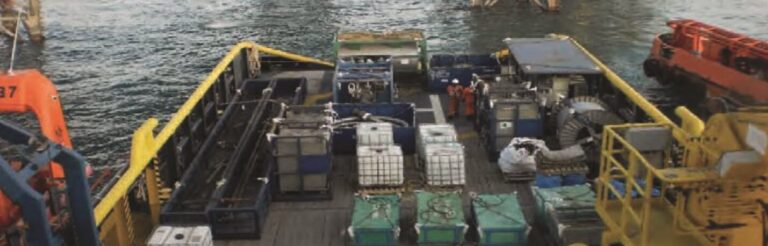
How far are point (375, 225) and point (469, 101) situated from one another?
725 centimetres

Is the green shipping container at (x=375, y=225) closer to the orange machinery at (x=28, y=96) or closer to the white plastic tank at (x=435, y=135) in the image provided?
the white plastic tank at (x=435, y=135)

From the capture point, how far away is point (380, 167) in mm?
14047

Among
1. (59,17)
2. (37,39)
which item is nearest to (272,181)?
(37,39)

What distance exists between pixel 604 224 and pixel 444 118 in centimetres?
791

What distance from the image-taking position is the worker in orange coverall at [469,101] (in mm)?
18344

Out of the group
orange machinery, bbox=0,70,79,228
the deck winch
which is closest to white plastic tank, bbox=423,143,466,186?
the deck winch

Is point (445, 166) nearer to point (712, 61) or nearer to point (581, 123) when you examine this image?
point (581, 123)

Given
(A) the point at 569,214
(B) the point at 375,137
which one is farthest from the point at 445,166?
(A) the point at 569,214

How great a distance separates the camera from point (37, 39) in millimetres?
49344

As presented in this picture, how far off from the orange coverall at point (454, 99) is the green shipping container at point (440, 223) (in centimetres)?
641

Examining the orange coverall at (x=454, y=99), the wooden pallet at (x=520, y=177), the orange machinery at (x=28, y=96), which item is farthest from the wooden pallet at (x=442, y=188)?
the orange machinery at (x=28, y=96)

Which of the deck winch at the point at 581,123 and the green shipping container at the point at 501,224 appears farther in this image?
the deck winch at the point at 581,123

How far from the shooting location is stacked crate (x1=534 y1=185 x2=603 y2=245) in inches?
449

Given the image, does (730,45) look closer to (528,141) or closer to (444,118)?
(444,118)
